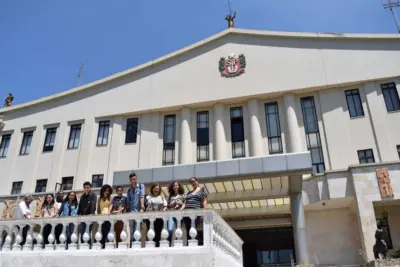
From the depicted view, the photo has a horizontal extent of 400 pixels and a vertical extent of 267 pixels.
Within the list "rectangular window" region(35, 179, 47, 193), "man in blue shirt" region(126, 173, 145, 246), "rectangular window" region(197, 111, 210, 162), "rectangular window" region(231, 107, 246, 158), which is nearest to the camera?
"man in blue shirt" region(126, 173, 145, 246)

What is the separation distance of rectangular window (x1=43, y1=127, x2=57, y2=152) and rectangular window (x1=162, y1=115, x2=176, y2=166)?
297 inches

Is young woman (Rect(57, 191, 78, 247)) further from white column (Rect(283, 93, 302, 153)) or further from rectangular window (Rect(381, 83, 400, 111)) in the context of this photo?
rectangular window (Rect(381, 83, 400, 111))

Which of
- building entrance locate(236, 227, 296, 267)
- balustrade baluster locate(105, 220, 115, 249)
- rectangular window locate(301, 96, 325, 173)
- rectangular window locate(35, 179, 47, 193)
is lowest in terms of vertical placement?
balustrade baluster locate(105, 220, 115, 249)

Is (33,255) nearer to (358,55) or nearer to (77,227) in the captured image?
(77,227)

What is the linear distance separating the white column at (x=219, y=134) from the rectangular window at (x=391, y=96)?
9076mm

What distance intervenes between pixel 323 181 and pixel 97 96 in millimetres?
15015

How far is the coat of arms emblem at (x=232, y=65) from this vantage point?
21656 mm

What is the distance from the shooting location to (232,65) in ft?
71.8

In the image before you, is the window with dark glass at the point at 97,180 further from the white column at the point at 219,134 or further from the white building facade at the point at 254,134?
the white column at the point at 219,134

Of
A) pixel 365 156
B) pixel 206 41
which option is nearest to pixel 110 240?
pixel 365 156

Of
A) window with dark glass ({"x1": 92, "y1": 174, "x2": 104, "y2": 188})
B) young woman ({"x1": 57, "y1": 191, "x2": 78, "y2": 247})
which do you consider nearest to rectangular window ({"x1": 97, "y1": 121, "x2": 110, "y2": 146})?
window with dark glass ({"x1": 92, "y1": 174, "x2": 104, "y2": 188})

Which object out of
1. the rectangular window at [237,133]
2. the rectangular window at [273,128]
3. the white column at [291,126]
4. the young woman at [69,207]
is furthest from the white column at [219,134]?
the young woman at [69,207]

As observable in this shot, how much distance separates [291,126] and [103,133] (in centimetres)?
1171

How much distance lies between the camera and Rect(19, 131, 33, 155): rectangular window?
23587mm
